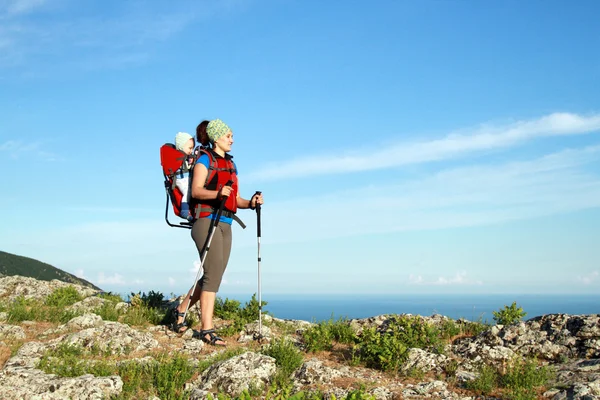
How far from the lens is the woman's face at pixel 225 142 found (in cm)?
933

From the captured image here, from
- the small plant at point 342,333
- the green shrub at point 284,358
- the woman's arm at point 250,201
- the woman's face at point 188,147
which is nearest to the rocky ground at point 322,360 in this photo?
the green shrub at point 284,358

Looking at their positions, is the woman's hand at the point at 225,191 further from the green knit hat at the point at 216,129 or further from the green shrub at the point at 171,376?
the green shrub at the point at 171,376

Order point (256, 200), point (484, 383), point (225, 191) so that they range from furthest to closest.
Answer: point (256, 200), point (225, 191), point (484, 383)

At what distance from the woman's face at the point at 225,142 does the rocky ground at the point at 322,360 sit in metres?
3.42

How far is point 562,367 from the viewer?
7.33 meters

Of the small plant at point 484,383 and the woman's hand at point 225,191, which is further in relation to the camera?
the woman's hand at point 225,191

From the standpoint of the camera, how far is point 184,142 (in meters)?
9.68

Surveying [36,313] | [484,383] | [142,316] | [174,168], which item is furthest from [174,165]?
[484,383]

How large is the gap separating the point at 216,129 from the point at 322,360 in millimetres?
4308

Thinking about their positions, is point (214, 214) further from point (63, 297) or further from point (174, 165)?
point (63, 297)

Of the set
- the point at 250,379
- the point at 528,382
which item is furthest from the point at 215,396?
the point at 528,382

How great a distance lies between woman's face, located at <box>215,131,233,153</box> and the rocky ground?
3.42 meters

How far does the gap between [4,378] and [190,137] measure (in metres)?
4.91

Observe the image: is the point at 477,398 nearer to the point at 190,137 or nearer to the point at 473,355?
the point at 473,355
